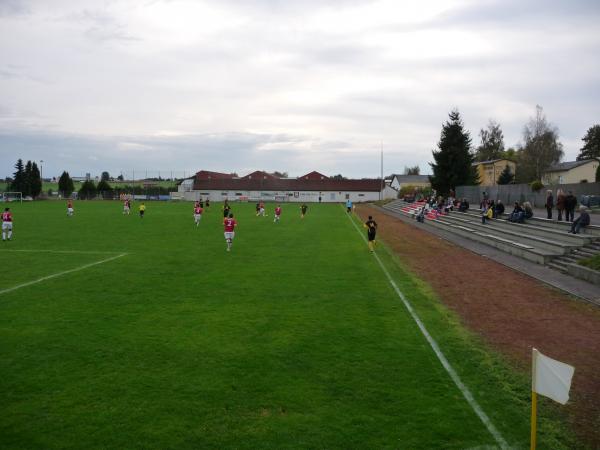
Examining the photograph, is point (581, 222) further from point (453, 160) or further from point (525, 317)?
point (453, 160)

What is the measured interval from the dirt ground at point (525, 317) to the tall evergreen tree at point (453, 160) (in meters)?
44.0

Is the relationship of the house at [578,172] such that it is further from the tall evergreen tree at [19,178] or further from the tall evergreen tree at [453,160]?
the tall evergreen tree at [19,178]

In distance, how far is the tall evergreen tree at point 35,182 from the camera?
92.1 meters

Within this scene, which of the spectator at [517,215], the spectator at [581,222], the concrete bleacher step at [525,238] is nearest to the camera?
the concrete bleacher step at [525,238]

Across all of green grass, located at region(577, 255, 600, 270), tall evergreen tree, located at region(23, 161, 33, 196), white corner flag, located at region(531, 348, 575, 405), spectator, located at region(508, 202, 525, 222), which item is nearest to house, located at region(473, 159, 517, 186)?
spectator, located at region(508, 202, 525, 222)

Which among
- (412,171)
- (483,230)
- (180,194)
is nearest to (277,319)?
(483,230)

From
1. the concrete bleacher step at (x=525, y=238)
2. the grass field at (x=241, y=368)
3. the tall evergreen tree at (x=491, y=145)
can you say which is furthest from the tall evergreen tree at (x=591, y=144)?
the grass field at (x=241, y=368)

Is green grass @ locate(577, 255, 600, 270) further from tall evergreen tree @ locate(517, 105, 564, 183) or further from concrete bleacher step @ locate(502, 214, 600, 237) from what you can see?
tall evergreen tree @ locate(517, 105, 564, 183)

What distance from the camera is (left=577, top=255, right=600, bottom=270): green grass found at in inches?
638

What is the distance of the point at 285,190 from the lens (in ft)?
354

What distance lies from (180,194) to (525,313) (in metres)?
97.2

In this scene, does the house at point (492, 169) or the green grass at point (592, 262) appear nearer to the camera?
the green grass at point (592, 262)

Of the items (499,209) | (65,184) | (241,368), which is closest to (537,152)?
(499,209)

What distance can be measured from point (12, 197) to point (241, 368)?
302ft
